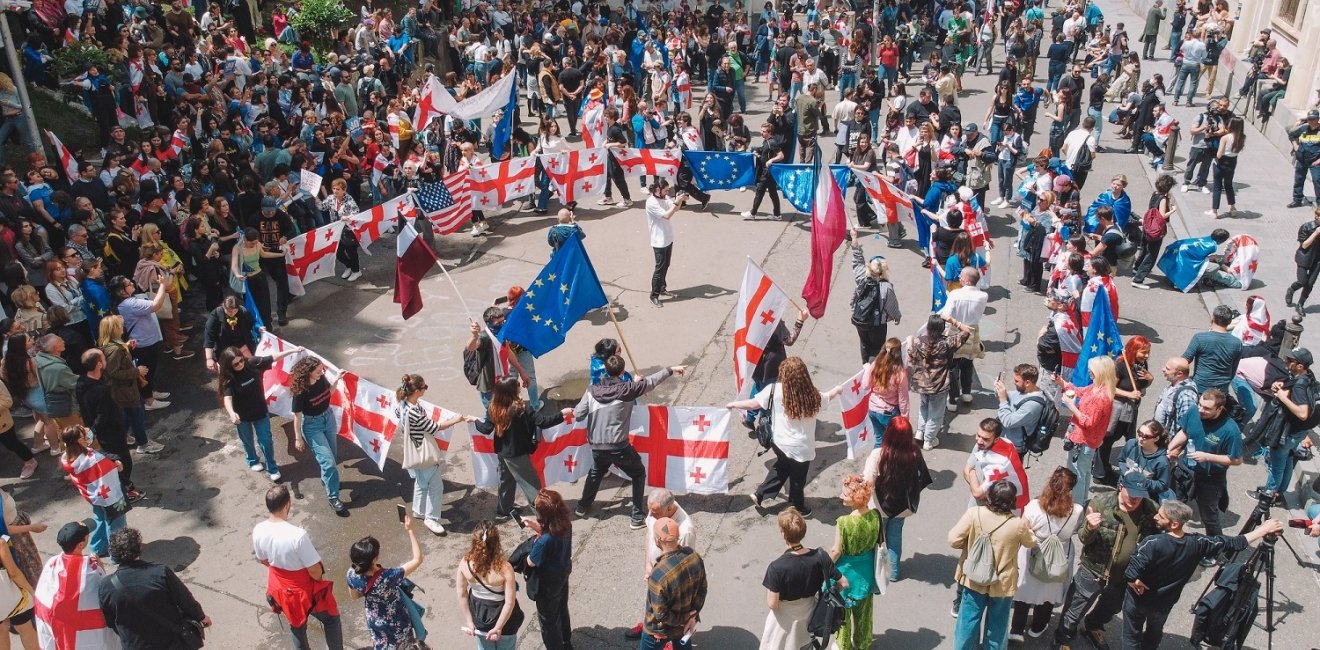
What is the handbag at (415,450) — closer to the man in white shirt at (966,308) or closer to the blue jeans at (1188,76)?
the man in white shirt at (966,308)

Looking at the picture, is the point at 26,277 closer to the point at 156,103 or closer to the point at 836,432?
the point at 156,103

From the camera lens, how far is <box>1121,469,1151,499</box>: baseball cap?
22.9 feet

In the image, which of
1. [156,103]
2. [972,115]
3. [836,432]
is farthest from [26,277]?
[972,115]

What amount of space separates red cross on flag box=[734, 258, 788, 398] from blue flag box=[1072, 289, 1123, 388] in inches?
118

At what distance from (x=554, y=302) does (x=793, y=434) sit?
123 inches

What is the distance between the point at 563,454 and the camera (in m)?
9.10

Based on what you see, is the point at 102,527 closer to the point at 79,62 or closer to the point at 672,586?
the point at 672,586

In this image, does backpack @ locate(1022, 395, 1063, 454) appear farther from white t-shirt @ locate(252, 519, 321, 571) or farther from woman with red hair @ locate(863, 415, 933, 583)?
white t-shirt @ locate(252, 519, 321, 571)

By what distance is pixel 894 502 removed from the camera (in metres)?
7.68

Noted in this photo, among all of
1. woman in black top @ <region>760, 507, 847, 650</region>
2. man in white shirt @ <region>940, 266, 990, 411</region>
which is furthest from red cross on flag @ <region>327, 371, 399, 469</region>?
man in white shirt @ <region>940, 266, 990, 411</region>

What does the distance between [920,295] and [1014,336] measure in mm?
1511

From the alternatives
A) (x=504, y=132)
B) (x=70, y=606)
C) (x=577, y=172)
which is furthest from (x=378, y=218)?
(x=70, y=606)

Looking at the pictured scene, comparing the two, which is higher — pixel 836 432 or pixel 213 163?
pixel 213 163

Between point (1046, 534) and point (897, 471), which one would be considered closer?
point (1046, 534)
